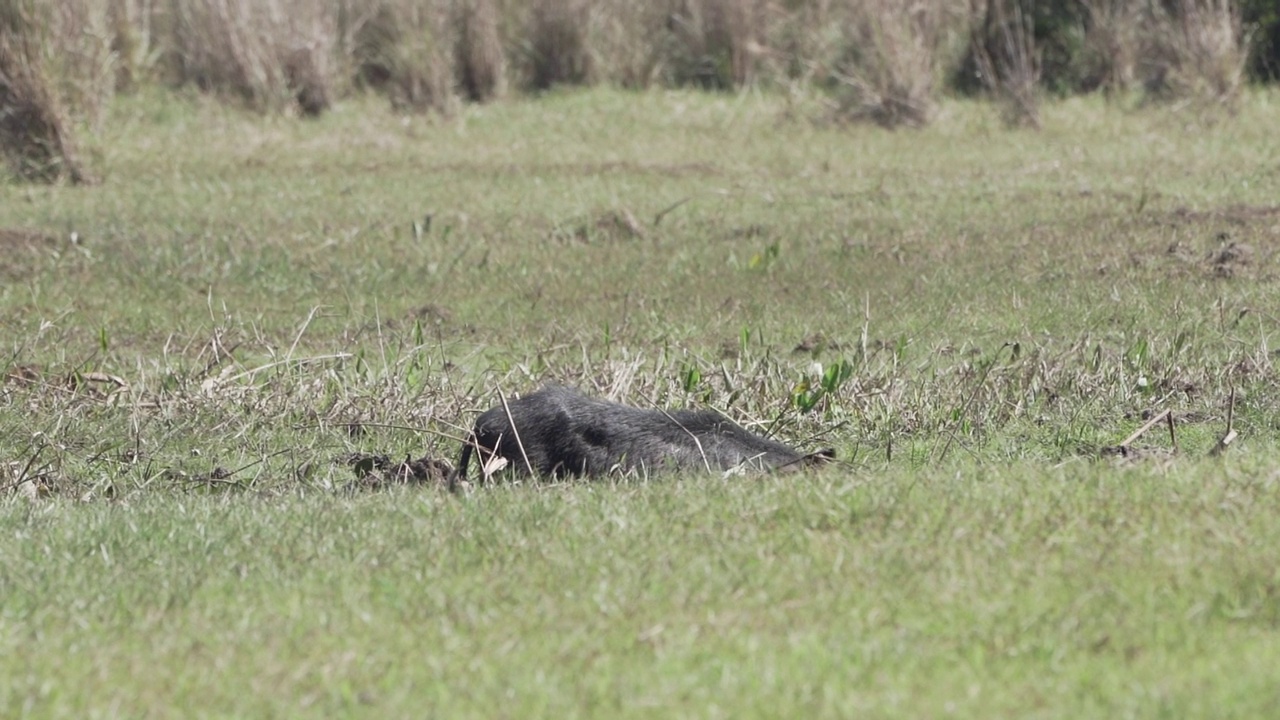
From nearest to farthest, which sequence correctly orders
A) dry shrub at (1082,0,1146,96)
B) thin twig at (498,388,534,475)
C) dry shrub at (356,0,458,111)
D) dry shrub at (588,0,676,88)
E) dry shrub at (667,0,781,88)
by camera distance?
thin twig at (498,388,534,475) → dry shrub at (1082,0,1146,96) → dry shrub at (356,0,458,111) → dry shrub at (667,0,781,88) → dry shrub at (588,0,676,88)

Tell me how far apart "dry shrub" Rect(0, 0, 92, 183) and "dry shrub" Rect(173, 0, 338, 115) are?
8.56 feet

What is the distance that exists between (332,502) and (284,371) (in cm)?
233

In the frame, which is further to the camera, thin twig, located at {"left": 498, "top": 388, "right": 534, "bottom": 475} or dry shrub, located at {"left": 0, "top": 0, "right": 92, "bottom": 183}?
dry shrub, located at {"left": 0, "top": 0, "right": 92, "bottom": 183}

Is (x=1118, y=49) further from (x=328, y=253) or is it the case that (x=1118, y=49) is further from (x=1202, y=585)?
(x=1202, y=585)

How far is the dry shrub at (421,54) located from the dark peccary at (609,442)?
9.78m

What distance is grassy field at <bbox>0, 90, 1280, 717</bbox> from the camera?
381cm

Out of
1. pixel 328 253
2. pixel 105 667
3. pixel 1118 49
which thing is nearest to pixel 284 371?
pixel 328 253

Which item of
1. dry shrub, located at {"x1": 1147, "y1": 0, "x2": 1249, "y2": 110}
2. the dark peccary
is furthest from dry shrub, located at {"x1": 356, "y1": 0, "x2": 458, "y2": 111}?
the dark peccary

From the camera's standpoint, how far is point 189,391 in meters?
7.45

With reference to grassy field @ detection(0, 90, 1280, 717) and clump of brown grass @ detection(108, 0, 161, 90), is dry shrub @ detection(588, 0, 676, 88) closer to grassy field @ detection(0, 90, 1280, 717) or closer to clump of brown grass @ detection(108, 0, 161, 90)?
grassy field @ detection(0, 90, 1280, 717)

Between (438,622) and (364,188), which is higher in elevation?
(438,622)

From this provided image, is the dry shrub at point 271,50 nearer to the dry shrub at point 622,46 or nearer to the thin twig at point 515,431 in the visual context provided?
the dry shrub at point 622,46

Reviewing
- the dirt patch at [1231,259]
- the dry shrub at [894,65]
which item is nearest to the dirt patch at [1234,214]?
the dirt patch at [1231,259]

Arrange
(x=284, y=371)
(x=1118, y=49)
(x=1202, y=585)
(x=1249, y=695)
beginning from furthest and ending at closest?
(x=1118, y=49)
(x=284, y=371)
(x=1202, y=585)
(x=1249, y=695)
